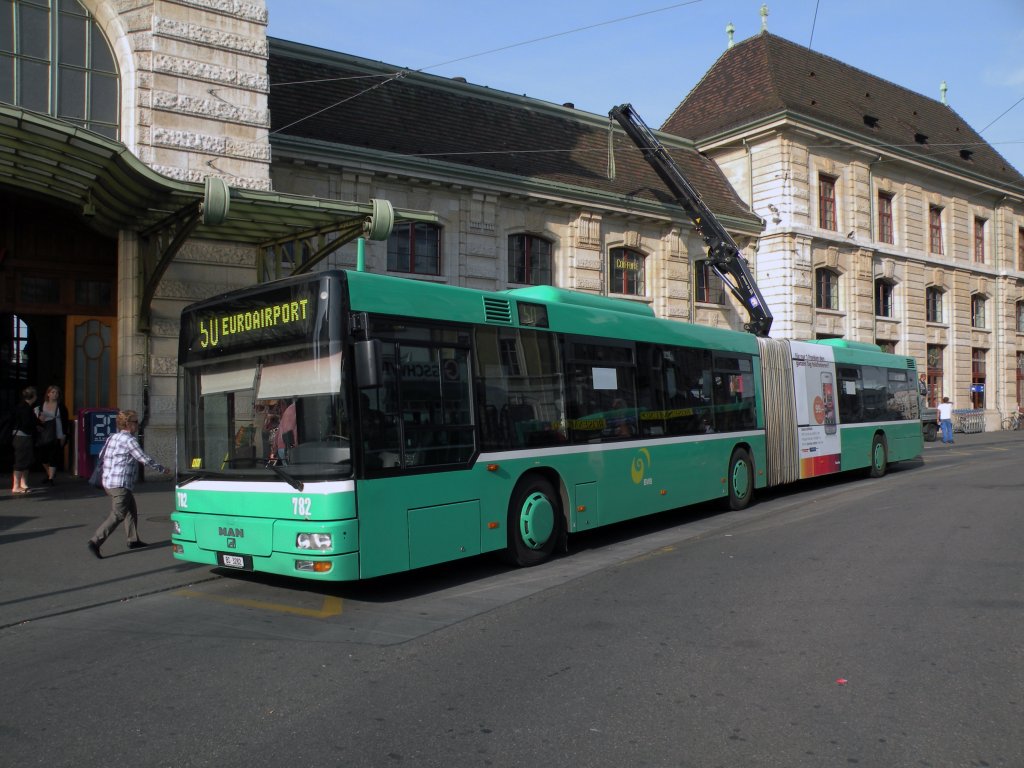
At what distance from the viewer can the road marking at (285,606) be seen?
23.4 ft

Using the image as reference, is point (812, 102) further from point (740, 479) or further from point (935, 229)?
point (740, 479)

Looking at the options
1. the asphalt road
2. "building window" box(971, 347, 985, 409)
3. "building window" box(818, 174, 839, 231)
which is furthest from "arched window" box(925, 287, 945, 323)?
the asphalt road

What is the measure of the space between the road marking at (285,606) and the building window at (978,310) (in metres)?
40.2

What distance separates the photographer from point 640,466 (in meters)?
10.9

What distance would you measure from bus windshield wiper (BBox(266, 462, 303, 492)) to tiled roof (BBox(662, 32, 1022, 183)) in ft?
89.7

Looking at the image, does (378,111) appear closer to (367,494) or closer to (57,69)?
(57,69)

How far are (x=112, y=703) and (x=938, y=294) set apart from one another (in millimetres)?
40084

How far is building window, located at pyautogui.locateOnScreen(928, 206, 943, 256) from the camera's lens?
123 feet

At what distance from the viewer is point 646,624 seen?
6.45m

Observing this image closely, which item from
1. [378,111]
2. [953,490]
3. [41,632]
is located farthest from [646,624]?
[378,111]

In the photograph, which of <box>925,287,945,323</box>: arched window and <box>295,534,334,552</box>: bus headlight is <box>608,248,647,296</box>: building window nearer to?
<box>925,287,945,323</box>: arched window

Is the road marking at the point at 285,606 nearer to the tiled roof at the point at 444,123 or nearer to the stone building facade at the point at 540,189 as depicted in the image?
the stone building facade at the point at 540,189

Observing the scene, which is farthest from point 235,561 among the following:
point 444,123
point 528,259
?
point 444,123

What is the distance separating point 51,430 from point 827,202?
2790 cm
